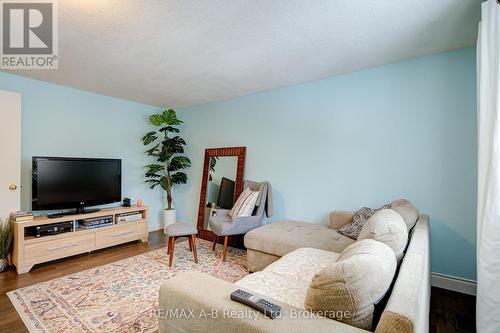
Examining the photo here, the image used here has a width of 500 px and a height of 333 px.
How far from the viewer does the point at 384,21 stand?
1840 millimetres

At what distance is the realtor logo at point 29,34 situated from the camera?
1.75 metres

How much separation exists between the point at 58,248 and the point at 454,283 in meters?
4.39

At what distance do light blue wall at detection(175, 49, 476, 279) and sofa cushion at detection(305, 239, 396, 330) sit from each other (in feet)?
6.44

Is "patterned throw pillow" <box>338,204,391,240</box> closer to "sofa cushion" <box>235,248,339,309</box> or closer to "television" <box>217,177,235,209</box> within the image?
"sofa cushion" <box>235,248,339,309</box>

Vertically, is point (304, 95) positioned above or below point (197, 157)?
above

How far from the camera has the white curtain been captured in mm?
1414

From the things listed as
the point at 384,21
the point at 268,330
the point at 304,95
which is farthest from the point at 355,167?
the point at 268,330

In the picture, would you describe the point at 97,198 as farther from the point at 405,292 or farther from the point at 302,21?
the point at 405,292

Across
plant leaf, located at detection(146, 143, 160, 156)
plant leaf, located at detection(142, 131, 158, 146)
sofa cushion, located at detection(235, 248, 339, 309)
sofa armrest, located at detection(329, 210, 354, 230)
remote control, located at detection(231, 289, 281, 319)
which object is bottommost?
sofa cushion, located at detection(235, 248, 339, 309)

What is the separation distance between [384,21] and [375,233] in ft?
5.39

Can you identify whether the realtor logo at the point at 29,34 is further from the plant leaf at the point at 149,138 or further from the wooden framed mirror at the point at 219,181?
the wooden framed mirror at the point at 219,181

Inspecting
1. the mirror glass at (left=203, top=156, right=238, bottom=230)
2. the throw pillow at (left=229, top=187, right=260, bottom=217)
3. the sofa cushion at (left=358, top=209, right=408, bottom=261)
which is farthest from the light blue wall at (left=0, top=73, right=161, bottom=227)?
the sofa cushion at (left=358, top=209, right=408, bottom=261)

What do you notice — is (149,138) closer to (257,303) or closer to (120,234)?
(120,234)

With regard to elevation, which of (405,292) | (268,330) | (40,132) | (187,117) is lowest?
(268,330)
